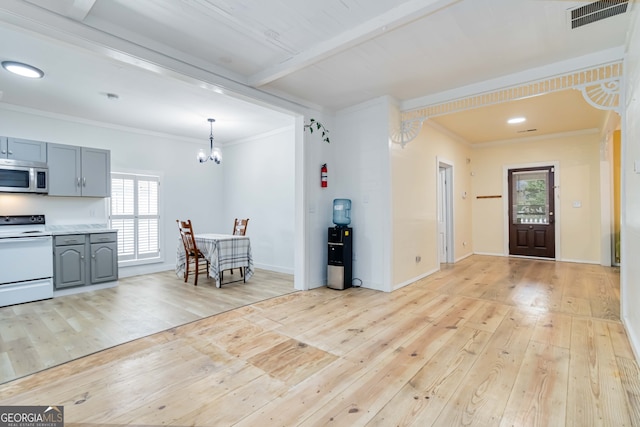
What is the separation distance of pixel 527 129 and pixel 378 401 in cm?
629

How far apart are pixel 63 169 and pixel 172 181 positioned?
1.80m

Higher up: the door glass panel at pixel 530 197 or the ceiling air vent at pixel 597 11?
the ceiling air vent at pixel 597 11

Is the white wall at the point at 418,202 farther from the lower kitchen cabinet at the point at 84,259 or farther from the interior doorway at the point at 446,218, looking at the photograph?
the lower kitchen cabinet at the point at 84,259

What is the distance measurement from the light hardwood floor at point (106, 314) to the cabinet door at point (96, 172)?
1.54 m

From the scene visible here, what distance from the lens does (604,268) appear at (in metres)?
5.54

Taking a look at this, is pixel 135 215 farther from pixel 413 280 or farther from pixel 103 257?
pixel 413 280

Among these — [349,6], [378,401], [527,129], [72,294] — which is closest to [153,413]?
[378,401]

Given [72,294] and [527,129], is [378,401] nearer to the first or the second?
[72,294]

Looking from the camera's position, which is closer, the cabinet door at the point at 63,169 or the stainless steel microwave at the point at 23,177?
the stainless steel microwave at the point at 23,177

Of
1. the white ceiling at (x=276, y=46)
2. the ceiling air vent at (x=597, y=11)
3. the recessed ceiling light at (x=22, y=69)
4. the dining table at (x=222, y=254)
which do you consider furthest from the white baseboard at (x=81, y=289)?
the ceiling air vent at (x=597, y=11)

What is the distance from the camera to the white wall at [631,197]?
2.26 meters

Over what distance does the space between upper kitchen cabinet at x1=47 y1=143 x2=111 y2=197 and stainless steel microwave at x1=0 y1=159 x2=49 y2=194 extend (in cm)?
9

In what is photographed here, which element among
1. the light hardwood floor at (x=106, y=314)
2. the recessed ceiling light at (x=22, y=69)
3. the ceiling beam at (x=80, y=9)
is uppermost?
the recessed ceiling light at (x=22, y=69)

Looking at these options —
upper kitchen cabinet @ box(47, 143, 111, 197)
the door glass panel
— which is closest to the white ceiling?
upper kitchen cabinet @ box(47, 143, 111, 197)
